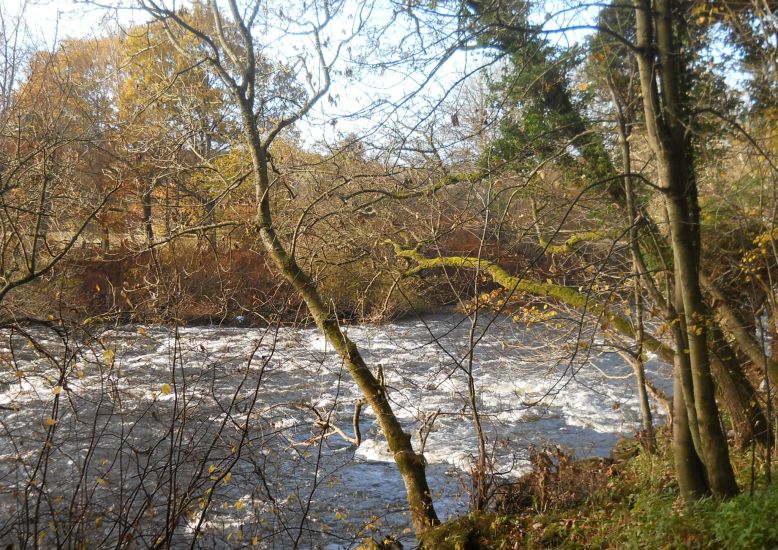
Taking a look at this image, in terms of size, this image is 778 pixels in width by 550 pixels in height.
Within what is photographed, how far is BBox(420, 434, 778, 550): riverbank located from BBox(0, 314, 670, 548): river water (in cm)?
88

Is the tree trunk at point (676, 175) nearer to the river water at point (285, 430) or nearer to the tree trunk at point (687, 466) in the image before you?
the tree trunk at point (687, 466)

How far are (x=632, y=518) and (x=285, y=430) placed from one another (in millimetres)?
5788

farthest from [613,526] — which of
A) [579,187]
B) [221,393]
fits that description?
[221,393]

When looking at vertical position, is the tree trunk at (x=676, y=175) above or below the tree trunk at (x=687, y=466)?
above

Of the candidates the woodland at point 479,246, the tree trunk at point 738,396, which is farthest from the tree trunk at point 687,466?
the tree trunk at point 738,396

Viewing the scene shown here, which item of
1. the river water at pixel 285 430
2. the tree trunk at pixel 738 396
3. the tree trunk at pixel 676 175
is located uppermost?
the tree trunk at pixel 676 175

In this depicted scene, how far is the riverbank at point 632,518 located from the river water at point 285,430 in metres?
0.88

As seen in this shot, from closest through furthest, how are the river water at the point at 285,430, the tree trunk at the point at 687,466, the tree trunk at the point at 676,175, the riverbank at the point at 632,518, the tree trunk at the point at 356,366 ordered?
the riverbank at the point at 632,518, the tree trunk at the point at 676,175, the tree trunk at the point at 687,466, the river water at the point at 285,430, the tree trunk at the point at 356,366

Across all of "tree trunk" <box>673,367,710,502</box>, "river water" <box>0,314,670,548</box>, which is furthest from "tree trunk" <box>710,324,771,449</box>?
"tree trunk" <box>673,367,710,502</box>

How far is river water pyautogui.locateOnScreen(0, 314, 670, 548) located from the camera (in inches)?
263

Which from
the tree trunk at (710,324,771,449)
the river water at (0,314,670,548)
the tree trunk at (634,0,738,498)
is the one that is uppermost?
the tree trunk at (634,0,738,498)

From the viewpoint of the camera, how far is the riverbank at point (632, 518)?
14.3ft

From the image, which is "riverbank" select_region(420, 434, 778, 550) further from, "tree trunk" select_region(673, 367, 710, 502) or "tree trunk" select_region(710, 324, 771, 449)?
"tree trunk" select_region(710, 324, 771, 449)

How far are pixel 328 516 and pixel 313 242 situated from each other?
4.06m
